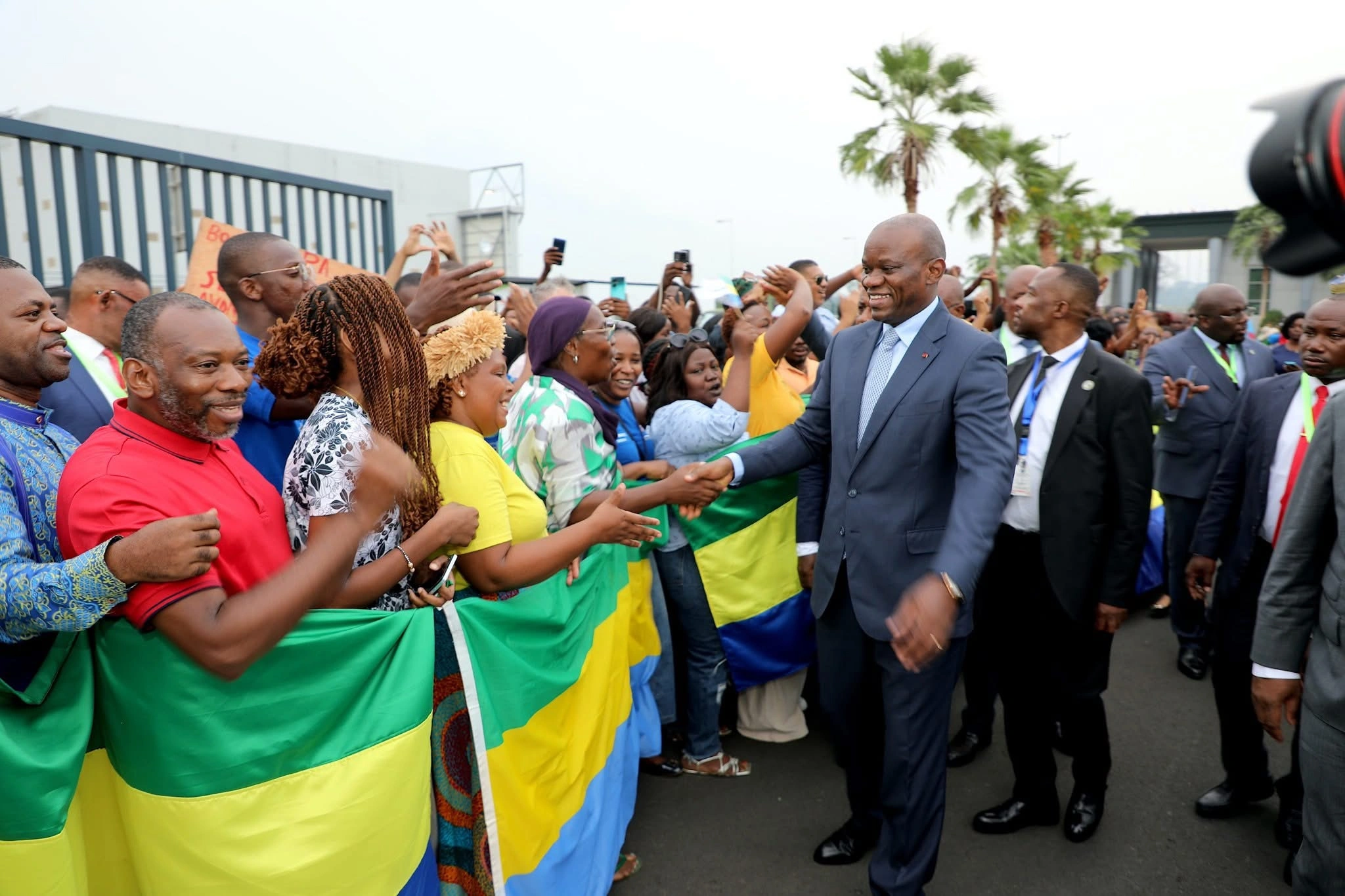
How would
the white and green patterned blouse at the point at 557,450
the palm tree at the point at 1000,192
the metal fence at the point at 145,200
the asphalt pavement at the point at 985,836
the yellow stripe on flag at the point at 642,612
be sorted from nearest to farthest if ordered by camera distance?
the white and green patterned blouse at the point at 557,450
the asphalt pavement at the point at 985,836
the yellow stripe on flag at the point at 642,612
the metal fence at the point at 145,200
the palm tree at the point at 1000,192

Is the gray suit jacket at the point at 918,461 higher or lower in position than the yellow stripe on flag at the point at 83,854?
higher

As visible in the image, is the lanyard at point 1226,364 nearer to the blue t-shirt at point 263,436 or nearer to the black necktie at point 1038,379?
the black necktie at point 1038,379

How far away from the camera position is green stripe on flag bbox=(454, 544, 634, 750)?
2.65 meters

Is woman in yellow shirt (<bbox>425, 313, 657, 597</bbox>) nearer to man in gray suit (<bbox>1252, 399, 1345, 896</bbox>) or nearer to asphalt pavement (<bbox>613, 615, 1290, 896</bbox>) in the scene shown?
asphalt pavement (<bbox>613, 615, 1290, 896</bbox>)

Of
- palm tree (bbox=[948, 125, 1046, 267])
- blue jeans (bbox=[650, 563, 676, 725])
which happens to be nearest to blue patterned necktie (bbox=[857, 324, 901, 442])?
blue jeans (bbox=[650, 563, 676, 725])

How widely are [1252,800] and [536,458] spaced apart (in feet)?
12.1

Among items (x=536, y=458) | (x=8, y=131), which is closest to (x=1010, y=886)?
(x=536, y=458)

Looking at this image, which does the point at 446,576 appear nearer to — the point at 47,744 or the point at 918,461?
the point at 47,744

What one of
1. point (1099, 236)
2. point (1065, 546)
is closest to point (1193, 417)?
point (1065, 546)

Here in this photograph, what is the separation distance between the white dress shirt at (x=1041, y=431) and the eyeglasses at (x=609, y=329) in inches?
74.7

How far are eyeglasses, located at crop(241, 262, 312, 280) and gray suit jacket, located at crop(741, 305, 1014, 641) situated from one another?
236 centimetres

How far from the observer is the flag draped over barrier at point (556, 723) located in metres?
2.65

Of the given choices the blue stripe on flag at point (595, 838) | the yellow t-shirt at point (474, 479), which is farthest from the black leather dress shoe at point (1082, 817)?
the yellow t-shirt at point (474, 479)

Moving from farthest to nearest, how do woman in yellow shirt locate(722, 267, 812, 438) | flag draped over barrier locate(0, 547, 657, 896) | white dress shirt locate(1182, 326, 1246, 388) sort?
1. white dress shirt locate(1182, 326, 1246, 388)
2. woman in yellow shirt locate(722, 267, 812, 438)
3. flag draped over barrier locate(0, 547, 657, 896)
